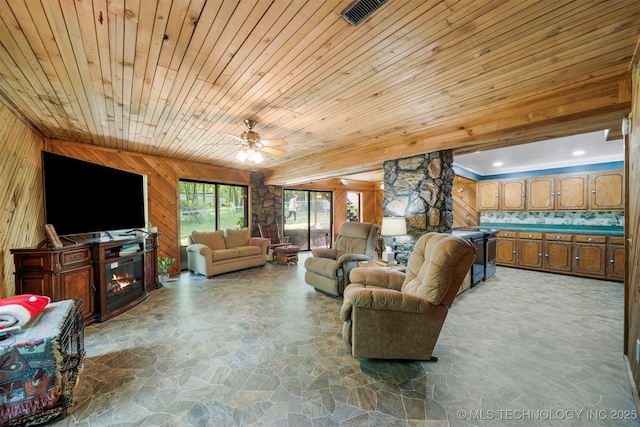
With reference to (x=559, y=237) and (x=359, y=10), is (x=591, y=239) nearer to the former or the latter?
(x=559, y=237)

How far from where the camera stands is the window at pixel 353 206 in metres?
8.93

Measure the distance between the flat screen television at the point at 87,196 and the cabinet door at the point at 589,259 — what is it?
26.6ft

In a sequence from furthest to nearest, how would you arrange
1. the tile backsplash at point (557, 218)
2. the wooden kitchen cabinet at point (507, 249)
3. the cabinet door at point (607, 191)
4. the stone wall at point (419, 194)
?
the wooden kitchen cabinet at point (507, 249)
the tile backsplash at point (557, 218)
the cabinet door at point (607, 191)
the stone wall at point (419, 194)

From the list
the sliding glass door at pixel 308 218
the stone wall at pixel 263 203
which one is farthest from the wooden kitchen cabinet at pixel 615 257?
the stone wall at pixel 263 203

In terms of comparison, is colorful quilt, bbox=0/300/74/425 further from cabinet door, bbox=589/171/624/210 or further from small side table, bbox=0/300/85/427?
cabinet door, bbox=589/171/624/210

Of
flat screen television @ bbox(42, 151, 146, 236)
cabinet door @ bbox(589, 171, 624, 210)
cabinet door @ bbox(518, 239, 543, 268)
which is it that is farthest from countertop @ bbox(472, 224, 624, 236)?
flat screen television @ bbox(42, 151, 146, 236)

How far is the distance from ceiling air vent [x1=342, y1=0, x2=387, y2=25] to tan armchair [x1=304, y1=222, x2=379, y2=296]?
9.42 ft

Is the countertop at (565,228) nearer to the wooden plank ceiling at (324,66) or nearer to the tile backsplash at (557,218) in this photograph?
the tile backsplash at (557,218)

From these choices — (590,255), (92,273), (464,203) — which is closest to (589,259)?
(590,255)

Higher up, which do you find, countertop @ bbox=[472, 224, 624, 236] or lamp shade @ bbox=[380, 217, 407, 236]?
lamp shade @ bbox=[380, 217, 407, 236]

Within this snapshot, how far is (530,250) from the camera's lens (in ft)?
17.0

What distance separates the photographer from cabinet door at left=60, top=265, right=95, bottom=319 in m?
2.64

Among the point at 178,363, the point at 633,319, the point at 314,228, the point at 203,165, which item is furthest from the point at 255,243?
the point at 633,319

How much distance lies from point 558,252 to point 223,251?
6850 millimetres
